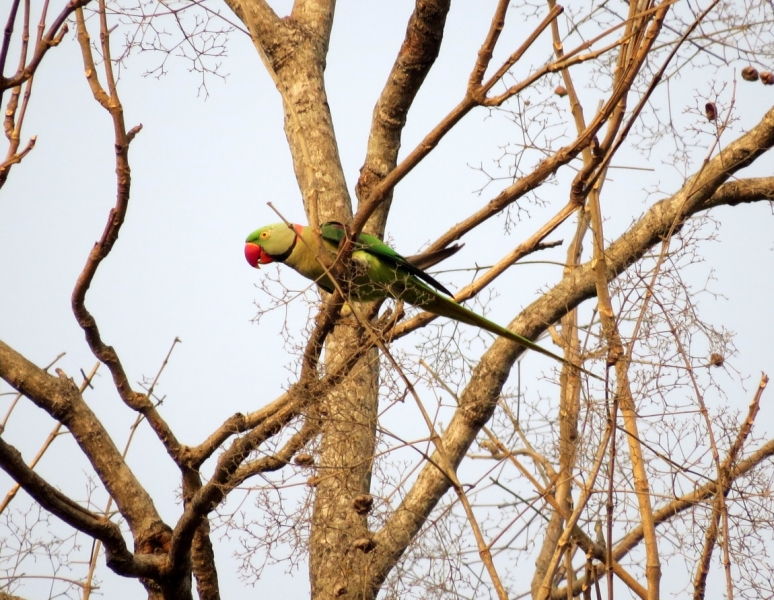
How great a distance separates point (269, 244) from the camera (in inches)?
127

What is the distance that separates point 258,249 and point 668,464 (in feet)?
6.22

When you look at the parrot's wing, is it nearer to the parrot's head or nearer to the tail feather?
the tail feather

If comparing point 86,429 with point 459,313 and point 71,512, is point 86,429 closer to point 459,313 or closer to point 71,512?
point 71,512

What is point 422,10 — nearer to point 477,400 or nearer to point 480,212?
point 480,212

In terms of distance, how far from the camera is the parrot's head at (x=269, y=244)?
3170mm

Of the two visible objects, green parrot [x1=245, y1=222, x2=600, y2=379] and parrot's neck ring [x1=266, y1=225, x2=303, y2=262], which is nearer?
green parrot [x1=245, y1=222, x2=600, y2=379]

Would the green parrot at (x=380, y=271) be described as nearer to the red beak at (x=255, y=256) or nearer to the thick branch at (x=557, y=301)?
the red beak at (x=255, y=256)

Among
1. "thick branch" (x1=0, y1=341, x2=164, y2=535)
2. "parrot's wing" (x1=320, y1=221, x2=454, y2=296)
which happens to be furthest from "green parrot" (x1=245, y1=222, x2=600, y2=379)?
"thick branch" (x1=0, y1=341, x2=164, y2=535)

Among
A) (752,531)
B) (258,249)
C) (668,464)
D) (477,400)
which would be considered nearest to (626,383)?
(668,464)

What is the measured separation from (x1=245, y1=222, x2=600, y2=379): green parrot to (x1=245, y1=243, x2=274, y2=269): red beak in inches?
2.2

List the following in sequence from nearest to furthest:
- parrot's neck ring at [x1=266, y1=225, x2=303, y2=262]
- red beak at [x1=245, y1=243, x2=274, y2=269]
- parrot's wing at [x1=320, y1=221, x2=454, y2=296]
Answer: parrot's wing at [x1=320, y1=221, x2=454, y2=296] < parrot's neck ring at [x1=266, y1=225, x2=303, y2=262] < red beak at [x1=245, y1=243, x2=274, y2=269]

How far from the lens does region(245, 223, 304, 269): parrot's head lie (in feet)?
10.4

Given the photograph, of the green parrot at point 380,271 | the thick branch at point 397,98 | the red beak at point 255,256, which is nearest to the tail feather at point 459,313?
the green parrot at point 380,271

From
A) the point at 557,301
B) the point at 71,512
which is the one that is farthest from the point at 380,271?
the point at 71,512
